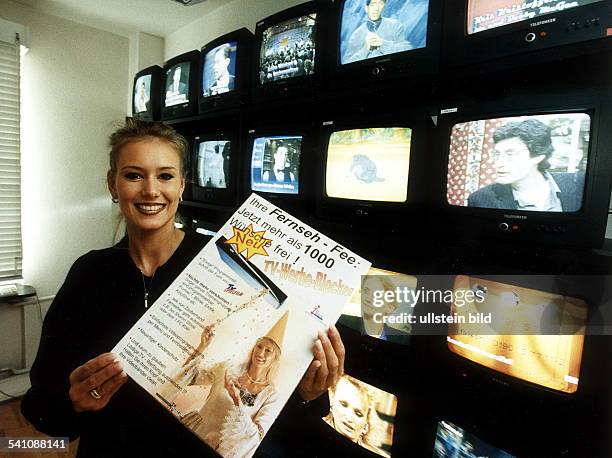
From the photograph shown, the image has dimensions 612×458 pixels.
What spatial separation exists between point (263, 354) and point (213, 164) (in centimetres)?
132

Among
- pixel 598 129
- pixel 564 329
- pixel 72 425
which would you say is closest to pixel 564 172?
pixel 598 129

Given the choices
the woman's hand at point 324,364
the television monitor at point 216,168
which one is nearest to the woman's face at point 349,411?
the woman's hand at point 324,364

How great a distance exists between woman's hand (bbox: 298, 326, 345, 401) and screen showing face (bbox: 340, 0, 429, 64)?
0.82 metres

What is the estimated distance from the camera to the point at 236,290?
2.12 ft

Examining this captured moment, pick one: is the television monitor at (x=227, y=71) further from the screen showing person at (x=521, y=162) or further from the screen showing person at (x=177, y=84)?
the screen showing person at (x=521, y=162)

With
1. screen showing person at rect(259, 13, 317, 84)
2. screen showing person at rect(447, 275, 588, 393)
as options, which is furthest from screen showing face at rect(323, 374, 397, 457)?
screen showing person at rect(259, 13, 317, 84)

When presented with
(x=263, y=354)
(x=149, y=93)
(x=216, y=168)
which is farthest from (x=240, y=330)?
(x=149, y=93)

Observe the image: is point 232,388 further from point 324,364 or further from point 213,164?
point 213,164

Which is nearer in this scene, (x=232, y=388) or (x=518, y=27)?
(x=232, y=388)

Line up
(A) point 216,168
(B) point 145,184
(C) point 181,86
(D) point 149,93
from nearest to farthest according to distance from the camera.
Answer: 1. (B) point 145,184
2. (A) point 216,168
3. (C) point 181,86
4. (D) point 149,93

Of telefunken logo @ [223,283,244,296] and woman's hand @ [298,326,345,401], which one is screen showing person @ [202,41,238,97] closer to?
telefunken logo @ [223,283,244,296]

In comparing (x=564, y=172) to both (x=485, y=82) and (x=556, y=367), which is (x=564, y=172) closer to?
(x=485, y=82)

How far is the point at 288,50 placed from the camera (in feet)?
4.25

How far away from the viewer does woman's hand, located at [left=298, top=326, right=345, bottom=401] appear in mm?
597
